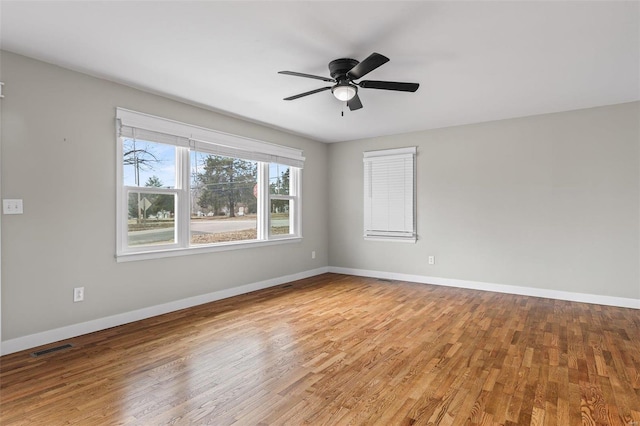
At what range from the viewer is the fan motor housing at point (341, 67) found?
298 centimetres

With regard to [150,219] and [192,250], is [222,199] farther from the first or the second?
[150,219]

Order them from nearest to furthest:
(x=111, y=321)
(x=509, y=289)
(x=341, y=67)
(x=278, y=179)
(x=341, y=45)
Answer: (x=341, y=45) < (x=341, y=67) < (x=111, y=321) < (x=509, y=289) < (x=278, y=179)

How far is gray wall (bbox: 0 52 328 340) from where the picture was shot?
289cm

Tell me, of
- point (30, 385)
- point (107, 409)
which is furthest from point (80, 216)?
point (107, 409)

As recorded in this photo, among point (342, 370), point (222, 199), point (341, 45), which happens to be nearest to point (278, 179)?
point (222, 199)

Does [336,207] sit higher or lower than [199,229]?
higher

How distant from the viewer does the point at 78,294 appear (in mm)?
3268

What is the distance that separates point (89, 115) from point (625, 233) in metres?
6.22

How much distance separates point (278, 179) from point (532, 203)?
378 cm

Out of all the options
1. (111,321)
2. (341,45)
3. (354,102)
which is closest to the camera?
(341,45)

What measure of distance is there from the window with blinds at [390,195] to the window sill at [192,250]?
1.58m

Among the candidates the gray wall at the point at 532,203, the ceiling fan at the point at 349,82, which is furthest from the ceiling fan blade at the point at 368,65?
the gray wall at the point at 532,203

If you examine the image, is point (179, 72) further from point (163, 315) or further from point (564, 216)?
point (564, 216)

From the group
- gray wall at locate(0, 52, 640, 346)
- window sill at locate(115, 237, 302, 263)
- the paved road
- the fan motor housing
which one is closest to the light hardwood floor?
gray wall at locate(0, 52, 640, 346)
